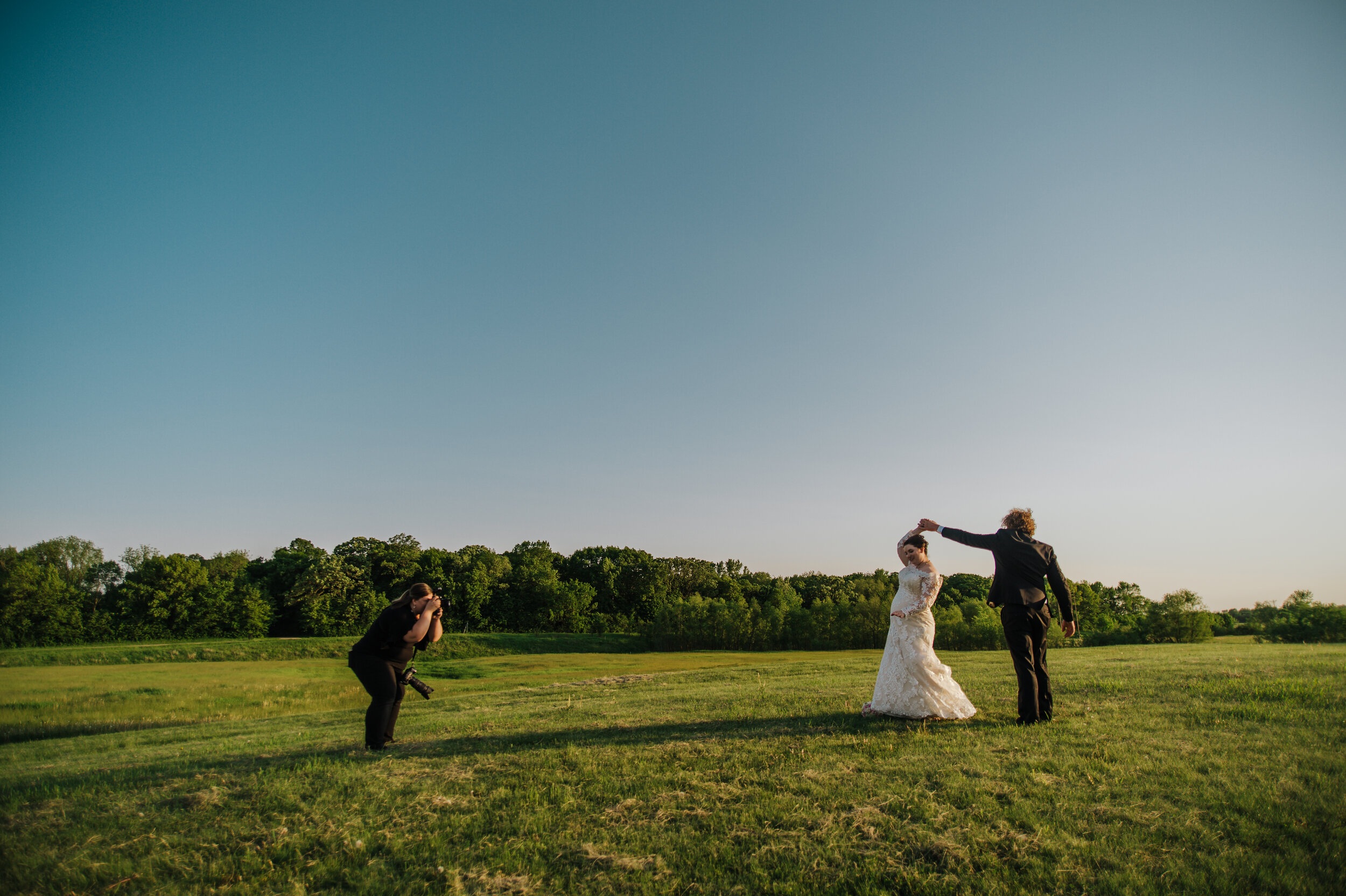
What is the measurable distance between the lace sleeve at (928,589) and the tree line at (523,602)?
49445 mm

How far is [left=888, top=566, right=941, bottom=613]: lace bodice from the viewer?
33.6ft

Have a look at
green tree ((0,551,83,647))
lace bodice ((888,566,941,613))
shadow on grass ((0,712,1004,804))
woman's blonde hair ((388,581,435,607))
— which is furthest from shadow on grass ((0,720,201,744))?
green tree ((0,551,83,647))

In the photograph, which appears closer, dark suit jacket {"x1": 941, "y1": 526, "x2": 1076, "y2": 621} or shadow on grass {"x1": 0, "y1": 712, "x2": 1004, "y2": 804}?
shadow on grass {"x1": 0, "y1": 712, "x2": 1004, "y2": 804}

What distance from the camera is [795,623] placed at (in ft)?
260

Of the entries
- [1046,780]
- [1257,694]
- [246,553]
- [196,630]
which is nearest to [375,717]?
[1046,780]

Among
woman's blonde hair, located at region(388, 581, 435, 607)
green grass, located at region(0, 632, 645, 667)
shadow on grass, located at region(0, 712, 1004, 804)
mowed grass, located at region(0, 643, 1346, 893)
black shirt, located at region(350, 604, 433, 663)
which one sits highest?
woman's blonde hair, located at region(388, 581, 435, 607)

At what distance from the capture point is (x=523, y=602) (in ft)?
322

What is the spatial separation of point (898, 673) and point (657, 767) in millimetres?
4807

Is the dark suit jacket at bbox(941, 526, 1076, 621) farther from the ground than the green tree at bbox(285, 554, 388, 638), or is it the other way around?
the dark suit jacket at bbox(941, 526, 1076, 621)

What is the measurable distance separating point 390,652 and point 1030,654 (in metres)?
10.6

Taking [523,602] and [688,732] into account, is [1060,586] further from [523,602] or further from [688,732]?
[523,602]

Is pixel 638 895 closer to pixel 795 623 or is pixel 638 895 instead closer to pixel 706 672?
pixel 706 672

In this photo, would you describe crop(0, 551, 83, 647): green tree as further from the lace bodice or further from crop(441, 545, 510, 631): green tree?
the lace bodice

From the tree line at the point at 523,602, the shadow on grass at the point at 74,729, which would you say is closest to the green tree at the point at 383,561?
the tree line at the point at 523,602
